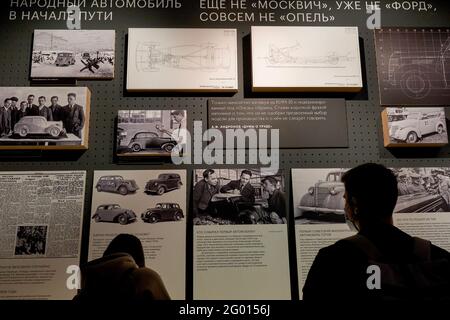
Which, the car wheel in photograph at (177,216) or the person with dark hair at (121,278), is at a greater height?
the car wheel in photograph at (177,216)

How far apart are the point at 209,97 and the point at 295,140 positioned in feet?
1.50

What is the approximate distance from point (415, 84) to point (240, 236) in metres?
1.12

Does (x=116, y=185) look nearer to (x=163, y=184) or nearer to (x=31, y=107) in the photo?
(x=163, y=184)

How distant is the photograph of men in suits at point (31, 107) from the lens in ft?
6.23

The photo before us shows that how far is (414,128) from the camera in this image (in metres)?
1.91

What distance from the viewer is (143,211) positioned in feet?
6.05

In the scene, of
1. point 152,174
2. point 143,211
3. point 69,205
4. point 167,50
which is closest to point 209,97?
point 167,50

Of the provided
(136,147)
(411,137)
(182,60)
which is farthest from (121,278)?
(411,137)

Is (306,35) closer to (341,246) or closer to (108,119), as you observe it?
(108,119)

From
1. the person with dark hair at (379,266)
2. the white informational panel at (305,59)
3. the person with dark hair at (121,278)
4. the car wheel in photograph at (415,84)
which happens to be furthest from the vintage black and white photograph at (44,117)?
the car wheel in photograph at (415,84)

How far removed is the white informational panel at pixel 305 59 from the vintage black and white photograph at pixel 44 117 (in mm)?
832

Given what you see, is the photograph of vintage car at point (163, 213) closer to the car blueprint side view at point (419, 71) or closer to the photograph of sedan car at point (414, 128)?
the photograph of sedan car at point (414, 128)
